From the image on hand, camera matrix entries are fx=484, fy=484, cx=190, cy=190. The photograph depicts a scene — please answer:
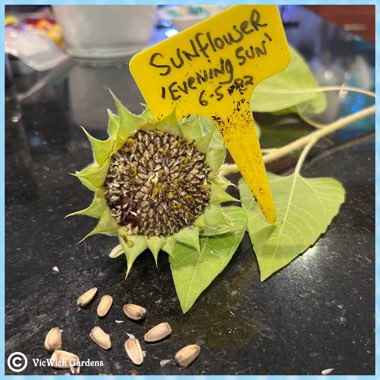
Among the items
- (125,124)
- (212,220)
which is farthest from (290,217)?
(125,124)

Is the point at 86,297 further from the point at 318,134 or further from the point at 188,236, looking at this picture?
the point at 318,134

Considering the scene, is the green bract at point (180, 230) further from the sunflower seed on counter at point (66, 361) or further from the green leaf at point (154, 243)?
the sunflower seed on counter at point (66, 361)

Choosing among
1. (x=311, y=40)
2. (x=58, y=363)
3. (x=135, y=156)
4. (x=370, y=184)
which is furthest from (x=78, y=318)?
(x=311, y=40)

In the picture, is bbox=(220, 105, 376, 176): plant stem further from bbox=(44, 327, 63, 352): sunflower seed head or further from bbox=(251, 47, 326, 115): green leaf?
bbox=(44, 327, 63, 352): sunflower seed head

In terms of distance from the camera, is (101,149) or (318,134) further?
(318,134)

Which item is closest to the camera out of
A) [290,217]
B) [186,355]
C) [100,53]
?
[186,355]

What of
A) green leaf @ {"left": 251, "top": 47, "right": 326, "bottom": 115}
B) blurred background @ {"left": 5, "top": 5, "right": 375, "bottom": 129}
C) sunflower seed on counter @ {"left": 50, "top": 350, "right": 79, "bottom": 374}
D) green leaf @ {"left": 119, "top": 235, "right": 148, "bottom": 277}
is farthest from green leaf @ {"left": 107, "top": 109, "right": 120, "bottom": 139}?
blurred background @ {"left": 5, "top": 5, "right": 375, "bottom": 129}

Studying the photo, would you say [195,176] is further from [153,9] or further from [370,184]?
[153,9]
